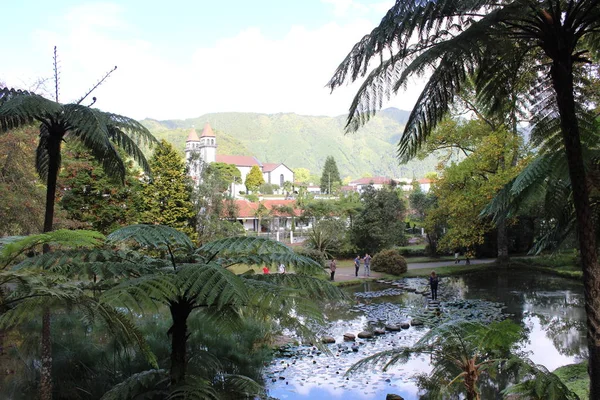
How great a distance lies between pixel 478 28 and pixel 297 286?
9.34ft

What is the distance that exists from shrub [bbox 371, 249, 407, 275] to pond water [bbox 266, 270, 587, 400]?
1.11 m

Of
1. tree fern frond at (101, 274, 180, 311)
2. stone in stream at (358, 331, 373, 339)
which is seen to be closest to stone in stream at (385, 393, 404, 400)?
stone in stream at (358, 331, 373, 339)

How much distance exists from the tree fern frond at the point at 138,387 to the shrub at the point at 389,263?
53.1 feet

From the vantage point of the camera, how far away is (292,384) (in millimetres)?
7660

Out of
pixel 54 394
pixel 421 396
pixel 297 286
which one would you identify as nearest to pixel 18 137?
pixel 54 394

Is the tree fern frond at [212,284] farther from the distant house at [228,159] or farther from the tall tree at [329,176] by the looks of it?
the tall tree at [329,176]

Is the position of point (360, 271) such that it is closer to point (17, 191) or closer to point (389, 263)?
point (389, 263)

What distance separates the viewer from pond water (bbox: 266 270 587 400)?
24.6 ft

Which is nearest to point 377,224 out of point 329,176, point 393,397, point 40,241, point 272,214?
point 272,214

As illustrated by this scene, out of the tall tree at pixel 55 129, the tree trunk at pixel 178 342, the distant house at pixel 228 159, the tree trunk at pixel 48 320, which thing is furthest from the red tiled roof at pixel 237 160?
the tree trunk at pixel 178 342

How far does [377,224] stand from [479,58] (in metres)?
20.6

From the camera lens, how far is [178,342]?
4203 millimetres

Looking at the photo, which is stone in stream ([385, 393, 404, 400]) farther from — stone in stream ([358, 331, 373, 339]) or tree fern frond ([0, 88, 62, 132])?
tree fern frond ([0, 88, 62, 132])

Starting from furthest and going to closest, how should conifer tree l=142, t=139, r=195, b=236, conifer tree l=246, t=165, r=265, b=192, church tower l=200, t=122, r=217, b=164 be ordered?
church tower l=200, t=122, r=217, b=164 → conifer tree l=246, t=165, r=265, b=192 → conifer tree l=142, t=139, r=195, b=236
